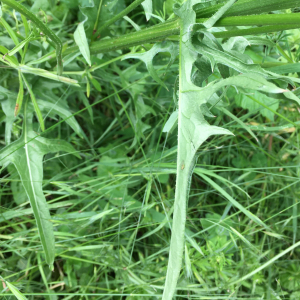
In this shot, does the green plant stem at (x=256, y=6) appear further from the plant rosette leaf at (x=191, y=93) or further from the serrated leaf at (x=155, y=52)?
the serrated leaf at (x=155, y=52)

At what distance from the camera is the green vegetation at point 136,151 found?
0.69 m

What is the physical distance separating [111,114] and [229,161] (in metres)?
0.67

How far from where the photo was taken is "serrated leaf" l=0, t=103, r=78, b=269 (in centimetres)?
89

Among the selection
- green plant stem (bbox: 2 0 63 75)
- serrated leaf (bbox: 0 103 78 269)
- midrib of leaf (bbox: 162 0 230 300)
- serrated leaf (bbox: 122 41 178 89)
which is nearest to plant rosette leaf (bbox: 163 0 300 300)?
→ midrib of leaf (bbox: 162 0 230 300)

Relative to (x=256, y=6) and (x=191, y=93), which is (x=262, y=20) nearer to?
(x=256, y=6)

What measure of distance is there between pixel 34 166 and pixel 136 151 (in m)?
0.41

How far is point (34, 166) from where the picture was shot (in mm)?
971

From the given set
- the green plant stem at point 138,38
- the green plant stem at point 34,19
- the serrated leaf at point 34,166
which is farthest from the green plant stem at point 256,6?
the serrated leaf at point 34,166

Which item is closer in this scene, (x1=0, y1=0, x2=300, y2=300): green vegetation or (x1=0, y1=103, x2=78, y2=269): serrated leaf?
(x1=0, y1=0, x2=300, y2=300): green vegetation

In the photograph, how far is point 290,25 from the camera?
61 centimetres

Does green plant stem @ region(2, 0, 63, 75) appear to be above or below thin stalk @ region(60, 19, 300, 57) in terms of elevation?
above

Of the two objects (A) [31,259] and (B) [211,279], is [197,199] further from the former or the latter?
(A) [31,259]

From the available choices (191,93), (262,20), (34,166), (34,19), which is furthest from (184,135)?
(34,166)

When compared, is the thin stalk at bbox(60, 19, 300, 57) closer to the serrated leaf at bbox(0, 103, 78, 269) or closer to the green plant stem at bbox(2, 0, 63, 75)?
the green plant stem at bbox(2, 0, 63, 75)
